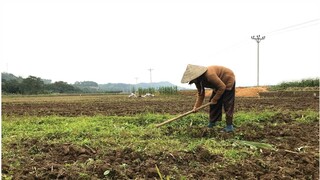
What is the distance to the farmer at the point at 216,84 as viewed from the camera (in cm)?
689

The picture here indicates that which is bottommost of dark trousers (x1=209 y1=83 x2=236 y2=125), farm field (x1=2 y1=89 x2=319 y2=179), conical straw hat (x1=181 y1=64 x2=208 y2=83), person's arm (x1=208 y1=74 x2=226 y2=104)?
farm field (x1=2 y1=89 x2=319 y2=179)

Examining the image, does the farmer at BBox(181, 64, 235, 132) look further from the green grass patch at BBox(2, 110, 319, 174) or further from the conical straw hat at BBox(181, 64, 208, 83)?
the green grass patch at BBox(2, 110, 319, 174)

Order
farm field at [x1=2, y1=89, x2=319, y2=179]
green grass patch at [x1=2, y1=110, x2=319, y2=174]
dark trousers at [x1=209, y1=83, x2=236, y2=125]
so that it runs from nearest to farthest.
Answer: farm field at [x1=2, y1=89, x2=319, y2=179], green grass patch at [x1=2, y1=110, x2=319, y2=174], dark trousers at [x1=209, y1=83, x2=236, y2=125]

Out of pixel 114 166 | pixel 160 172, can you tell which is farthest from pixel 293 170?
pixel 114 166

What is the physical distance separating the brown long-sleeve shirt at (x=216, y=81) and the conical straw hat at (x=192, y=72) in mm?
125

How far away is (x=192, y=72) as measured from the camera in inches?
270

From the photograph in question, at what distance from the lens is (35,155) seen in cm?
521

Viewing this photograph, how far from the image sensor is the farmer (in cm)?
689

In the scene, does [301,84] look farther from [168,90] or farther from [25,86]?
[25,86]

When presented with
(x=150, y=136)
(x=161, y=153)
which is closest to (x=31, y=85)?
(x=150, y=136)

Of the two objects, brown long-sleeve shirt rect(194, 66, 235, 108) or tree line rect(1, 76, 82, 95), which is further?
tree line rect(1, 76, 82, 95)

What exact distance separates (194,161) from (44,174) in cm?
197

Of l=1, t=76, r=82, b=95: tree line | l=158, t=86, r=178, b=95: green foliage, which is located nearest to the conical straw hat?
l=158, t=86, r=178, b=95: green foliage

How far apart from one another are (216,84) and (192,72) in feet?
1.78
